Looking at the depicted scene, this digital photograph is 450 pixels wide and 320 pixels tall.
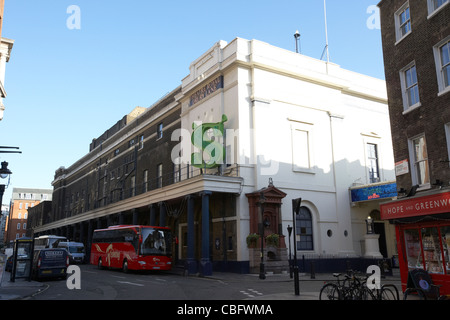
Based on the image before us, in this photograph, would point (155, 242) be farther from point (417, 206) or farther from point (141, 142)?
point (141, 142)

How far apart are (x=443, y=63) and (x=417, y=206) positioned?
5319 mm

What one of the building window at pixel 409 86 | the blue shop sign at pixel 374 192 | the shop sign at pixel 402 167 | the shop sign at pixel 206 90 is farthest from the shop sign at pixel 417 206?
the shop sign at pixel 206 90

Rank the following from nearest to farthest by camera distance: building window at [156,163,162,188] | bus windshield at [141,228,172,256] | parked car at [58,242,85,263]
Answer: bus windshield at [141,228,172,256] → building window at [156,163,162,188] → parked car at [58,242,85,263]

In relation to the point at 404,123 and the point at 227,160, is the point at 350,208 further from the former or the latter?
the point at 404,123

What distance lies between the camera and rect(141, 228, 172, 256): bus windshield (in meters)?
24.1

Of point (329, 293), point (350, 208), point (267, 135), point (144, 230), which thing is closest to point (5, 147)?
point (144, 230)

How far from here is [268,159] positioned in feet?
84.9

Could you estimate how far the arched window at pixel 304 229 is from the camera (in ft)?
86.4

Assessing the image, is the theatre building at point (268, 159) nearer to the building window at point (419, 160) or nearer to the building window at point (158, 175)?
the building window at point (158, 175)

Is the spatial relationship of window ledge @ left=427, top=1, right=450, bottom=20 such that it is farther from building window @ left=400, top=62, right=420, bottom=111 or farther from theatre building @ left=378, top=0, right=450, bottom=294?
building window @ left=400, top=62, right=420, bottom=111

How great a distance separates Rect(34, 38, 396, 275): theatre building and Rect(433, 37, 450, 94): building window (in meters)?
11.4

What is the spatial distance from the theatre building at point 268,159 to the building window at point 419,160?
926 centimetres

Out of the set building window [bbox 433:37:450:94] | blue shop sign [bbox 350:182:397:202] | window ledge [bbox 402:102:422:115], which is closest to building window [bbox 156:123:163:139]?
blue shop sign [bbox 350:182:397:202]

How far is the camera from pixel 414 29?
15.9m
